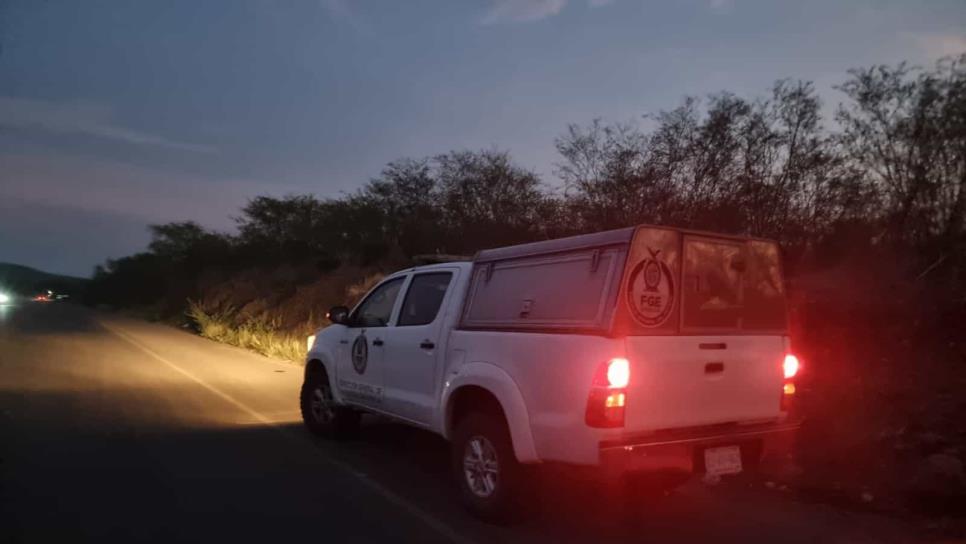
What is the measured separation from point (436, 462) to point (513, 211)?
15.4 m

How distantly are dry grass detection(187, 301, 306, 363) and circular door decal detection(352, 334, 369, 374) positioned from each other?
32.5ft

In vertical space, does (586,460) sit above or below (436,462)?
above

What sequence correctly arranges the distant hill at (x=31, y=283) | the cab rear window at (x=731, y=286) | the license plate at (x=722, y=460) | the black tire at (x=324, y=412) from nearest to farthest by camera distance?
the license plate at (x=722, y=460) → the cab rear window at (x=731, y=286) → the black tire at (x=324, y=412) → the distant hill at (x=31, y=283)

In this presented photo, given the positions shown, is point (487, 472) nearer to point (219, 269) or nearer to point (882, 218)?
point (882, 218)

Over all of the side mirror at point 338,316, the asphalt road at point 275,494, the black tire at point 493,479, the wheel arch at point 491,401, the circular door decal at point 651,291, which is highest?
the circular door decal at point 651,291

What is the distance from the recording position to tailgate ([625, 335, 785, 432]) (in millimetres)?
5133

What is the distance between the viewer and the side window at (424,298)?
7.11 m

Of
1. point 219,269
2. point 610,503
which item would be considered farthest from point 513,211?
point 219,269

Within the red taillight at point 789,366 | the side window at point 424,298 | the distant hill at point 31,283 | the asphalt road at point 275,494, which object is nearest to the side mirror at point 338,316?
the side window at point 424,298

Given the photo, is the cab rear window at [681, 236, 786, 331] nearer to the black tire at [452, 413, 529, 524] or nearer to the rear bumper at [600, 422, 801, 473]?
the rear bumper at [600, 422, 801, 473]

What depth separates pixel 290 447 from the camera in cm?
842

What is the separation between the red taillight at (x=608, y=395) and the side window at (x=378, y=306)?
3263 millimetres

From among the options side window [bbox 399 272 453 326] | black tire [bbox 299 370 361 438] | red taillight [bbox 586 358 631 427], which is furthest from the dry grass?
red taillight [bbox 586 358 631 427]

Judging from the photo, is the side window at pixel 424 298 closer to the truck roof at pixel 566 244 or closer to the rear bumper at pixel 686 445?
the truck roof at pixel 566 244
